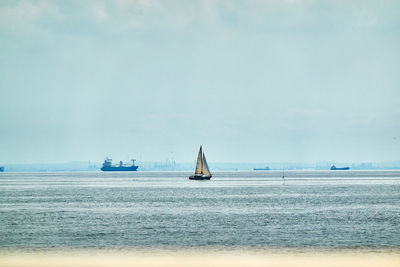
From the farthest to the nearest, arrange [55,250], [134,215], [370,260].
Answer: [134,215]
[55,250]
[370,260]

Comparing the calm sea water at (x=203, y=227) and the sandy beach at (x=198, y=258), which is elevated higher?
the calm sea water at (x=203, y=227)

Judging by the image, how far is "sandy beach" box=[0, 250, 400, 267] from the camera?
41.8 m

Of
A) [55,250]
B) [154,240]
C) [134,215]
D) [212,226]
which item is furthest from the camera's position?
[134,215]

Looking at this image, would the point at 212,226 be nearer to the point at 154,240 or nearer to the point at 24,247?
the point at 154,240

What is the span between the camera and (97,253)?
165ft

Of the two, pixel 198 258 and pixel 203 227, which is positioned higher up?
pixel 203 227

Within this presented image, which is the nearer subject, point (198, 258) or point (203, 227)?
point (198, 258)

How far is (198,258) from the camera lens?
45875 millimetres

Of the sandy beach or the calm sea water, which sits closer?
the sandy beach

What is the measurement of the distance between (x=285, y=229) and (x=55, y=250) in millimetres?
26676

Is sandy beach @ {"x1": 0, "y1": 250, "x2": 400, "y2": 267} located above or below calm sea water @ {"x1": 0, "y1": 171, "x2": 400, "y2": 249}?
below

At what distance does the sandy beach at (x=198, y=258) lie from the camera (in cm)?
4175

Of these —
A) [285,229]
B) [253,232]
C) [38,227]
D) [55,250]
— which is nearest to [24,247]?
[55,250]

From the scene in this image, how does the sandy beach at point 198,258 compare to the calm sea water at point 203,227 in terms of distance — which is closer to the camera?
the sandy beach at point 198,258
